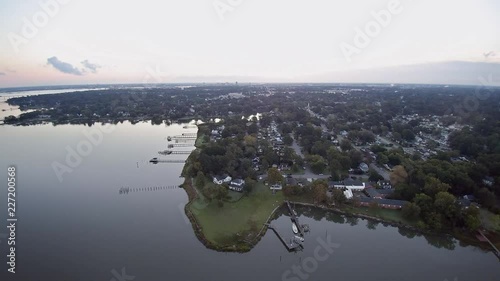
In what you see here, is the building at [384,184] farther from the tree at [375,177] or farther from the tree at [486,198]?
the tree at [486,198]

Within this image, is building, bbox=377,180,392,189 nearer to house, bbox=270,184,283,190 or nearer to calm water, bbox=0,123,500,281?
calm water, bbox=0,123,500,281

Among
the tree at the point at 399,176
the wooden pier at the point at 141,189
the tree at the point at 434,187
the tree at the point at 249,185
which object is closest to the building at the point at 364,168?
the tree at the point at 399,176

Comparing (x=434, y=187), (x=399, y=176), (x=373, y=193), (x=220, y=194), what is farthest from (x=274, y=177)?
(x=434, y=187)

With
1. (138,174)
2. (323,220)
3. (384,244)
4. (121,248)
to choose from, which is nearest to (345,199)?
(323,220)

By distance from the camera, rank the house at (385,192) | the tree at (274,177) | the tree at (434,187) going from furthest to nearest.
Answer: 1. the tree at (274,177)
2. the house at (385,192)
3. the tree at (434,187)

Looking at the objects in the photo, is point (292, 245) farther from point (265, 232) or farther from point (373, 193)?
point (373, 193)

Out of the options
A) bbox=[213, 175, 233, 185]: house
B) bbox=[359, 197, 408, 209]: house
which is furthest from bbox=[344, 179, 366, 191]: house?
bbox=[213, 175, 233, 185]: house

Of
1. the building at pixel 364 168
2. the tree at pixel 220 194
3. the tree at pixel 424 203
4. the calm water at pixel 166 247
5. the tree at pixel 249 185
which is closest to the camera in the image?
the calm water at pixel 166 247
